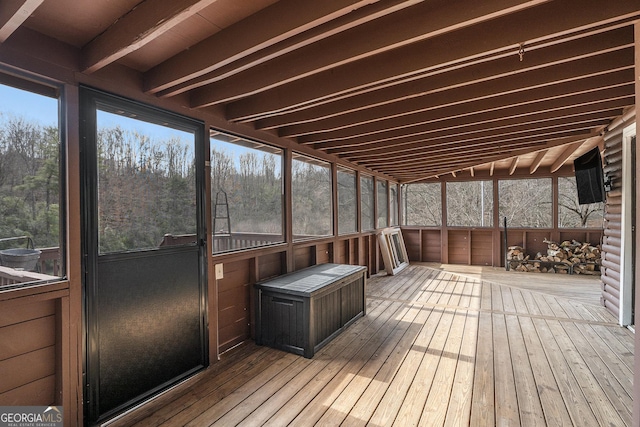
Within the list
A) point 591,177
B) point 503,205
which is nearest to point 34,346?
point 591,177

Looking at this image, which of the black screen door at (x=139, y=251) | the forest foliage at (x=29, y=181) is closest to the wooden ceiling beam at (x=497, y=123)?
the black screen door at (x=139, y=251)

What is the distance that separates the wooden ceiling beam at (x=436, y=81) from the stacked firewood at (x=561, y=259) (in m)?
6.05

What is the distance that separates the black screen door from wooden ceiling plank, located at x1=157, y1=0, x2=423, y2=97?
49 cm

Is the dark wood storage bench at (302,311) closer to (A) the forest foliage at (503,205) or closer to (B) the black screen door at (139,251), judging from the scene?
(B) the black screen door at (139,251)

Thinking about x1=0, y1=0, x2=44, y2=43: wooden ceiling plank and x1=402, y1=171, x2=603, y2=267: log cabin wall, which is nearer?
x1=0, y1=0, x2=44, y2=43: wooden ceiling plank

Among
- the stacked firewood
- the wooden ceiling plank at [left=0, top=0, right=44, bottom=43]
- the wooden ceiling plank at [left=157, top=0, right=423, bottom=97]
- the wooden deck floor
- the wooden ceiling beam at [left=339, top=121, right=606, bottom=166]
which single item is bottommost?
the wooden deck floor

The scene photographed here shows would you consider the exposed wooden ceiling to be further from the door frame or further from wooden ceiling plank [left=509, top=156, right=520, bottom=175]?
wooden ceiling plank [left=509, top=156, right=520, bottom=175]

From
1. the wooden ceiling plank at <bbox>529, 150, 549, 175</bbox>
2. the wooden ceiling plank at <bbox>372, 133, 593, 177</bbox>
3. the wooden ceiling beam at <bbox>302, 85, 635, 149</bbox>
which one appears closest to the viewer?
the wooden ceiling beam at <bbox>302, 85, 635, 149</bbox>

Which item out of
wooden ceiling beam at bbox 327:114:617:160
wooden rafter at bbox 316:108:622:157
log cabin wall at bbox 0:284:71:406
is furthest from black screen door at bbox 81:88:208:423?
wooden ceiling beam at bbox 327:114:617:160

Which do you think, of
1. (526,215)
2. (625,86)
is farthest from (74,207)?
(526,215)

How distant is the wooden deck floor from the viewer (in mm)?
2008

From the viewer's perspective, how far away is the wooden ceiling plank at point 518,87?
2166mm

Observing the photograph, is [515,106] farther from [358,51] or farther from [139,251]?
[139,251]

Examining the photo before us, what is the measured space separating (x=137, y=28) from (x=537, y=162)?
7.14 metres
